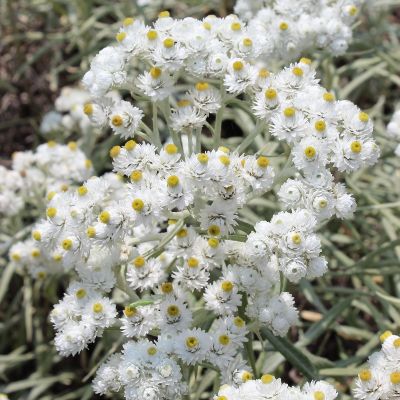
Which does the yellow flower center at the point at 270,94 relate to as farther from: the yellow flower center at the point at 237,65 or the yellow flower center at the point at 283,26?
the yellow flower center at the point at 283,26

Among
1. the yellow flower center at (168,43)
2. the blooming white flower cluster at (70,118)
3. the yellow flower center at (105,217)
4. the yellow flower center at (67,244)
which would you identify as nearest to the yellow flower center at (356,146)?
the yellow flower center at (168,43)

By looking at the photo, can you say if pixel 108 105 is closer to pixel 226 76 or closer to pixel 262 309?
pixel 226 76

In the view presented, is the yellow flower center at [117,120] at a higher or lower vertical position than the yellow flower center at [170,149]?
higher

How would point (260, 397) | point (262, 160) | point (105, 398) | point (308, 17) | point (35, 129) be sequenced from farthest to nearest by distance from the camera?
point (35, 129)
point (105, 398)
point (308, 17)
point (262, 160)
point (260, 397)

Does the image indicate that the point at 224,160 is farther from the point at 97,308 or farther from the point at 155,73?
the point at 97,308

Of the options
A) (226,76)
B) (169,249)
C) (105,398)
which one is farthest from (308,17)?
(105,398)

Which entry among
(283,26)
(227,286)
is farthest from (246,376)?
(283,26)
